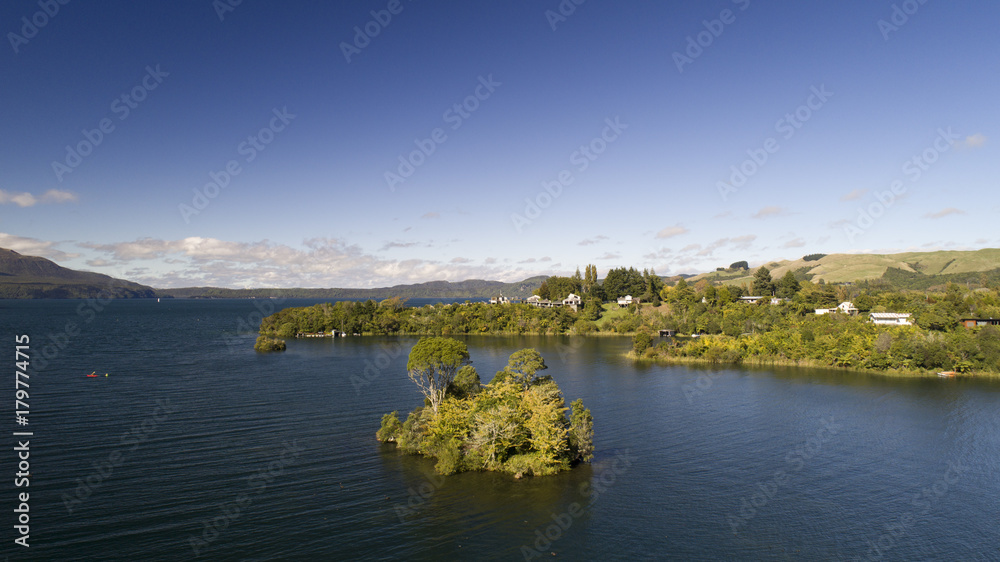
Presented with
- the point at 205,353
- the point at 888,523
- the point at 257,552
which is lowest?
the point at 888,523

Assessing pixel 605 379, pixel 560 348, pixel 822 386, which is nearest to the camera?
pixel 822 386

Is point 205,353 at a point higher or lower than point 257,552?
higher

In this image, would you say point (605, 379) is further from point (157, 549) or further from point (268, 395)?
point (157, 549)

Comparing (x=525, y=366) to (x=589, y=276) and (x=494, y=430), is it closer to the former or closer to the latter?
(x=494, y=430)

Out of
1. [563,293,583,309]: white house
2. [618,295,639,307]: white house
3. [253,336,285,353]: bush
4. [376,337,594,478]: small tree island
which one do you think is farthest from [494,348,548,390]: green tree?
[618,295,639,307]: white house

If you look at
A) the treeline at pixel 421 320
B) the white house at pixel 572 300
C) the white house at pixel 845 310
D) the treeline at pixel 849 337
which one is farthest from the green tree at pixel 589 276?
the white house at pixel 845 310

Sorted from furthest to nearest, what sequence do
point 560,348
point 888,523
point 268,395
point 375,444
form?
point 560,348 < point 268,395 < point 375,444 < point 888,523

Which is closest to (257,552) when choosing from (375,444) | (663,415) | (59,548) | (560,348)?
(59,548)
